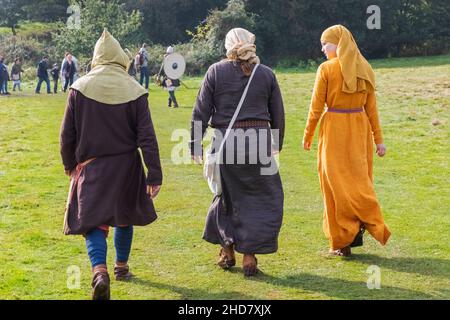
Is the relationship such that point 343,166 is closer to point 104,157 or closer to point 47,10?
point 104,157

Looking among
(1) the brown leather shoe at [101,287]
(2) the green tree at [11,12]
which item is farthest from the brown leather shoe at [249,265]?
(2) the green tree at [11,12]

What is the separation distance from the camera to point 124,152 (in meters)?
6.36

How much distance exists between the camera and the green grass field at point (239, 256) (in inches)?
259

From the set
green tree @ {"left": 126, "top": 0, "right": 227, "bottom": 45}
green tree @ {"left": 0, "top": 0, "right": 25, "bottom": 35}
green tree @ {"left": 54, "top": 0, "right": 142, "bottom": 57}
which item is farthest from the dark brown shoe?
green tree @ {"left": 0, "top": 0, "right": 25, "bottom": 35}

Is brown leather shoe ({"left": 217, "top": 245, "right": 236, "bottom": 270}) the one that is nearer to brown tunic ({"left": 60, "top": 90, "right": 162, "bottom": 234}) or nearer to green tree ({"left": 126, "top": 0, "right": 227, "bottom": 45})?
brown tunic ({"left": 60, "top": 90, "right": 162, "bottom": 234})

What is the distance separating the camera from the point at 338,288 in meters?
6.58

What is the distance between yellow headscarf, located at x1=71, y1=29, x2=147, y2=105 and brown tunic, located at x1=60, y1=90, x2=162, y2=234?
5 centimetres

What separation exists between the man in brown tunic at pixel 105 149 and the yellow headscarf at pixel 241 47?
1036mm

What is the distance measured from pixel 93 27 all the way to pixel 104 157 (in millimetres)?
37804

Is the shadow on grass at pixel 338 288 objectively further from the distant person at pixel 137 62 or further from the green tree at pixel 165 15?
the green tree at pixel 165 15

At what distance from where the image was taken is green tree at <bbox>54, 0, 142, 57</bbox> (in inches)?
1672

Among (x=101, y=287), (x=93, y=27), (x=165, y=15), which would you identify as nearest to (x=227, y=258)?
(x=101, y=287)

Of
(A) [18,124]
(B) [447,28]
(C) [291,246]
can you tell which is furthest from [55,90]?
(B) [447,28]

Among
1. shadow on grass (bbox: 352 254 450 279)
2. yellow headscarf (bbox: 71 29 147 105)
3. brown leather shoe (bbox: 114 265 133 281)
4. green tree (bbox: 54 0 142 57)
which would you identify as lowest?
shadow on grass (bbox: 352 254 450 279)
